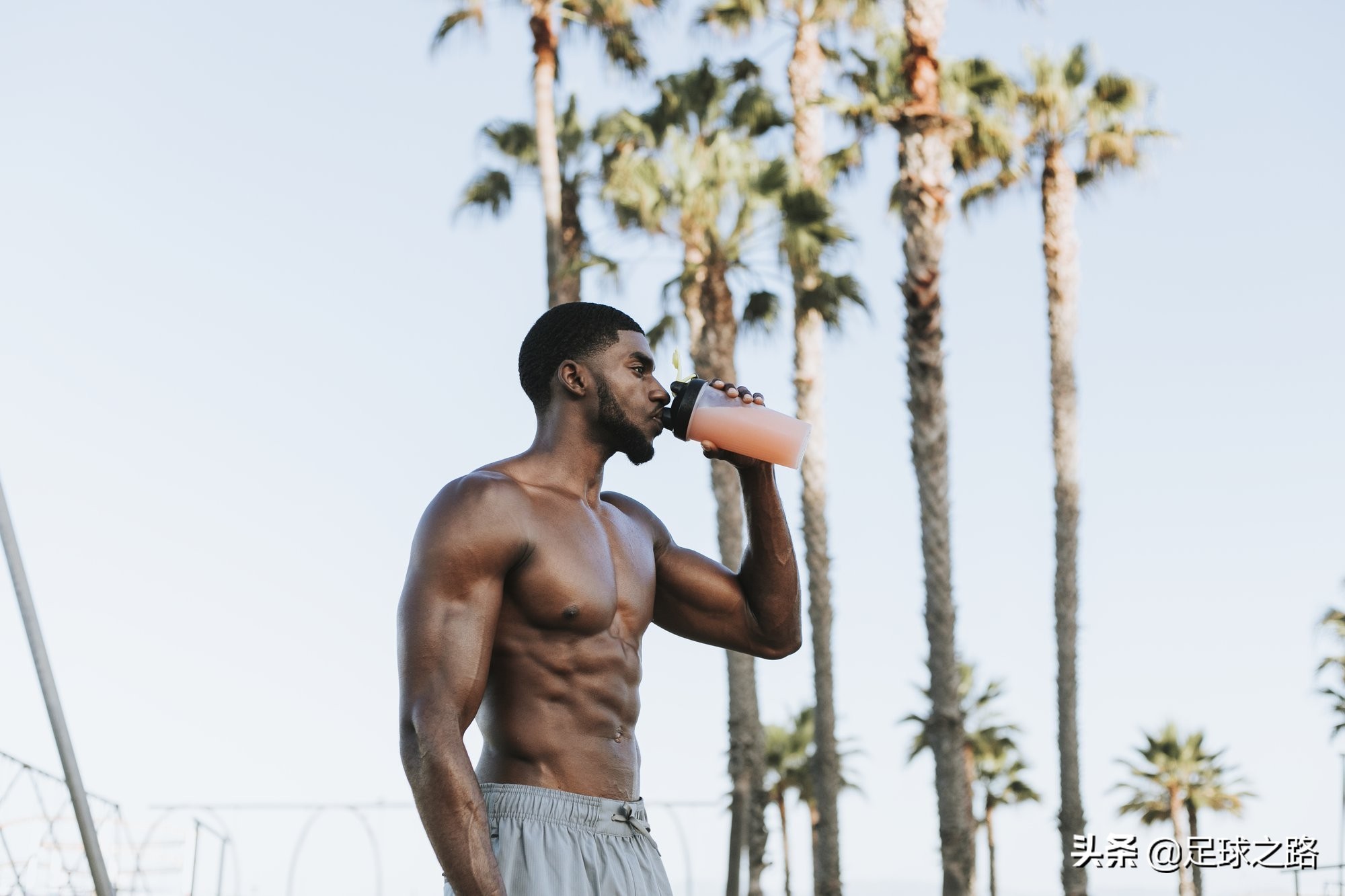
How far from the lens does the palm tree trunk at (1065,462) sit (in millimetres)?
18703

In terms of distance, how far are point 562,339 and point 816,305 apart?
16.3 m

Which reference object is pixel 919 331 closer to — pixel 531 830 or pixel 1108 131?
pixel 1108 131

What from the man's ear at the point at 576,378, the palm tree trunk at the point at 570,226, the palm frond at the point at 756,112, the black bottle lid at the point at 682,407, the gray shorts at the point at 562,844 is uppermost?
the palm frond at the point at 756,112

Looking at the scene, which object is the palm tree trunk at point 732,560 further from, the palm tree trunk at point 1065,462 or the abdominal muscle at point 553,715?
→ the abdominal muscle at point 553,715

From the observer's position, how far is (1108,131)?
71.3ft

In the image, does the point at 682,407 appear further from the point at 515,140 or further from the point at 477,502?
the point at 515,140

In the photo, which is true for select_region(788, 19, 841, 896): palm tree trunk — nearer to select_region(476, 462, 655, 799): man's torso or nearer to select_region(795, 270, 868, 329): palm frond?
select_region(795, 270, 868, 329): palm frond

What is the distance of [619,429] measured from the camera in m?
3.01

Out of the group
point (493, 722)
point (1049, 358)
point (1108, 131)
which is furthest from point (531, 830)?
point (1108, 131)

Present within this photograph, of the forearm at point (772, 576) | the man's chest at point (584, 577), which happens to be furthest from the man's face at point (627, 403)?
the forearm at point (772, 576)

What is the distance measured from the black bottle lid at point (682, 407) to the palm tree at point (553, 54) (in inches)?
545

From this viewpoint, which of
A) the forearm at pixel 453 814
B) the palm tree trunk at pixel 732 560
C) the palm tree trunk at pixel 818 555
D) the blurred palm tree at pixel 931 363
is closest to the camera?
the forearm at pixel 453 814

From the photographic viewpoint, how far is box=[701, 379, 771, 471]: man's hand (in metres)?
2.99

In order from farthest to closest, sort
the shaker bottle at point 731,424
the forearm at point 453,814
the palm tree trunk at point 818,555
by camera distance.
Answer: the palm tree trunk at point 818,555 < the shaker bottle at point 731,424 < the forearm at point 453,814
